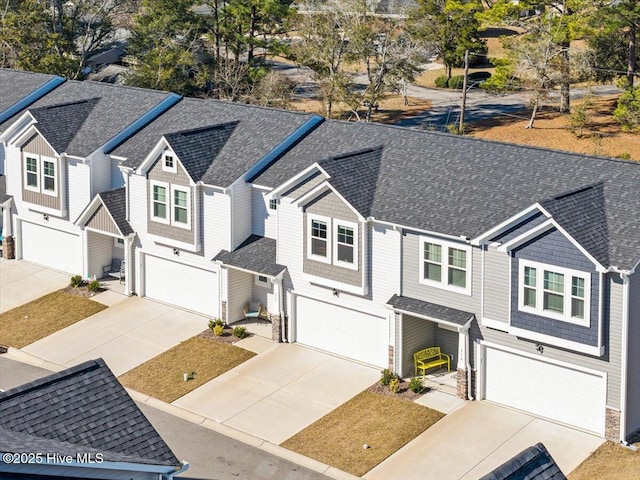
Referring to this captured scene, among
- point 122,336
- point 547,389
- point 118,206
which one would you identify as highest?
point 118,206

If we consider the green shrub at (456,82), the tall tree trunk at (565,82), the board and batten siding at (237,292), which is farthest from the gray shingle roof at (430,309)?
the green shrub at (456,82)

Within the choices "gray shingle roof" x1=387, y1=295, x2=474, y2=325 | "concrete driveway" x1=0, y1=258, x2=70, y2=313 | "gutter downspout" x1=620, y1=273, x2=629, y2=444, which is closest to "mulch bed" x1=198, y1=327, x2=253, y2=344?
"gray shingle roof" x1=387, y1=295, x2=474, y2=325

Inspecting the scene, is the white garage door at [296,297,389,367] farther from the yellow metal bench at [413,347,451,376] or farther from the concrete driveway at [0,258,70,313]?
the concrete driveway at [0,258,70,313]

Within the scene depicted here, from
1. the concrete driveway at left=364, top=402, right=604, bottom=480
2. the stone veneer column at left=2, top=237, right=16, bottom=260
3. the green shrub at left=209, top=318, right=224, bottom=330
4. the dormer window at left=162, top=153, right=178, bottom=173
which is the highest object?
the dormer window at left=162, top=153, right=178, bottom=173

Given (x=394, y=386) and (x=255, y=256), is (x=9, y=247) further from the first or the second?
Answer: (x=394, y=386)

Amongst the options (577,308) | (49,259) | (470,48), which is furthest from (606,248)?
(470,48)

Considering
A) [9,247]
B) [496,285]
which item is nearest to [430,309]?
[496,285]
